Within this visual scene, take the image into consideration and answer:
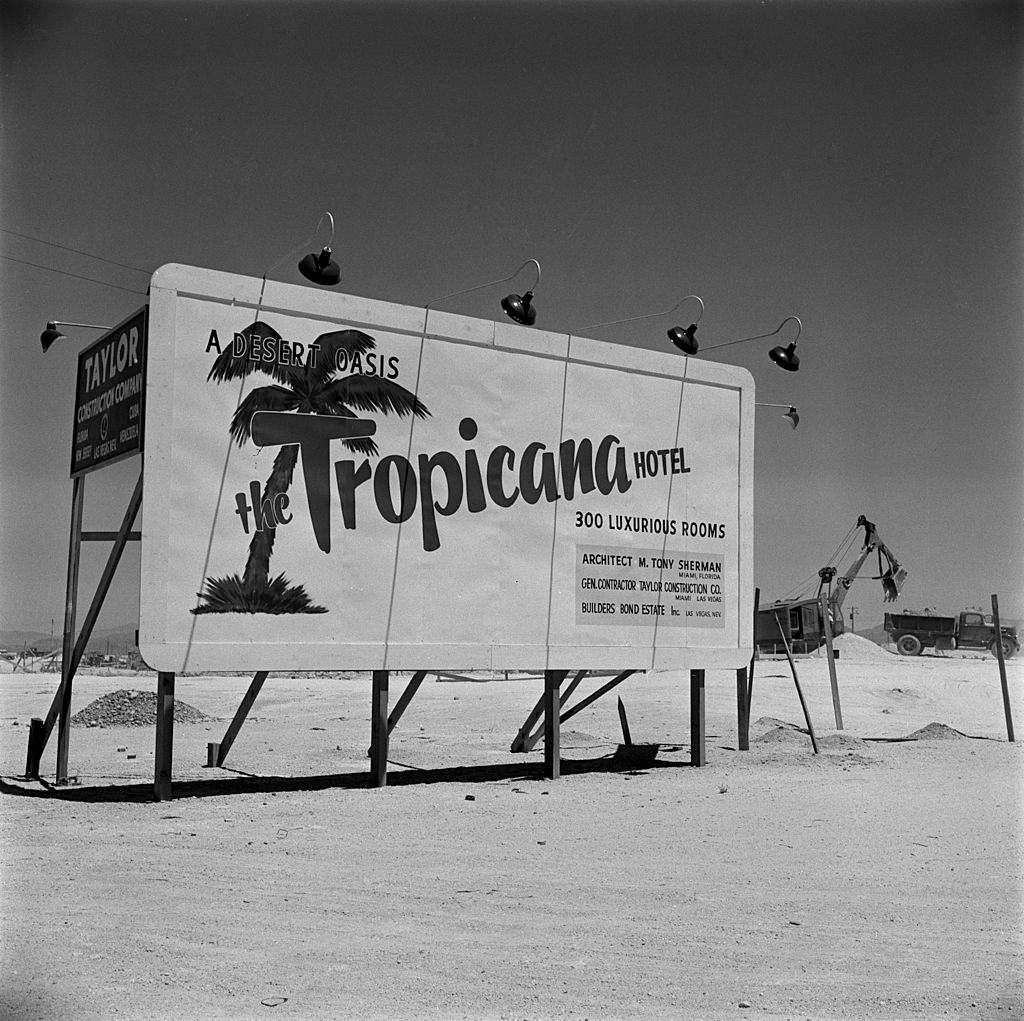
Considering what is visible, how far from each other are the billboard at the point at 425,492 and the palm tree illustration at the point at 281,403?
0.02 metres

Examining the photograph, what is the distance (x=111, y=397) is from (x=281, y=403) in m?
1.60

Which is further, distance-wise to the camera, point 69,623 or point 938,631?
point 938,631

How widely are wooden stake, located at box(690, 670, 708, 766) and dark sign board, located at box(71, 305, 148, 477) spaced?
23.0ft

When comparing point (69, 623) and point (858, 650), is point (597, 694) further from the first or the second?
point (858, 650)

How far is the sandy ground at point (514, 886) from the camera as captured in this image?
5559 mm

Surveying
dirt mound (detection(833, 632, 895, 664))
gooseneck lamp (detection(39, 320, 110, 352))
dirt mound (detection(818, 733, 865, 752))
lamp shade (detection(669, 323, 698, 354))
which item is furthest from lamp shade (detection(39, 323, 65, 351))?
dirt mound (detection(833, 632, 895, 664))

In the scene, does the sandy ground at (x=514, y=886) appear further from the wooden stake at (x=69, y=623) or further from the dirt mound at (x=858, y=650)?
the dirt mound at (x=858, y=650)

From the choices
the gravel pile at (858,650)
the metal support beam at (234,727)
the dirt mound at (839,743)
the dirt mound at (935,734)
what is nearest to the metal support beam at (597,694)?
the dirt mound at (839,743)

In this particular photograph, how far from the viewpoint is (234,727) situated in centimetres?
1355

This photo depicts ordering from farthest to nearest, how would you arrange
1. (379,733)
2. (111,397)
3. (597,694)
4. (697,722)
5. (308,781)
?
(597,694) → (697,722) → (308,781) → (379,733) → (111,397)

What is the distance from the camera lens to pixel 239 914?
6836 mm

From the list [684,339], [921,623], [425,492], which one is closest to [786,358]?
[684,339]

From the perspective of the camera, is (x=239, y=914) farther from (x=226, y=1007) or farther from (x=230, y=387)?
(x=230, y=387)

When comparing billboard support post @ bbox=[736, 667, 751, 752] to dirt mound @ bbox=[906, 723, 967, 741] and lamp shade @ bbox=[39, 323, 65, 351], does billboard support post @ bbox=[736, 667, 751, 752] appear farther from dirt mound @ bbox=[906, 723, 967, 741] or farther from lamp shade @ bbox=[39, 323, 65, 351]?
lamp shade @ bbox=[39, 323, 65, 351]
